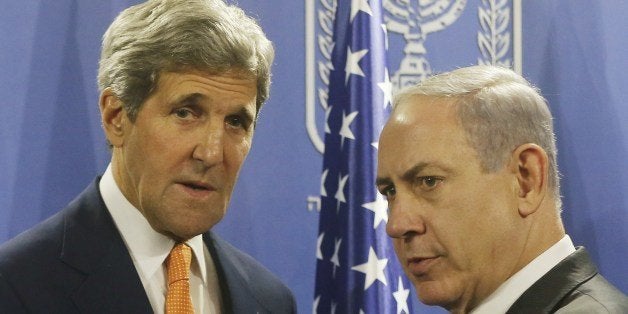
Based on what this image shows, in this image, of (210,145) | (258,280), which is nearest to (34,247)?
(210,145)

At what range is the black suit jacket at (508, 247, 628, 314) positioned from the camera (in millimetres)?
1804

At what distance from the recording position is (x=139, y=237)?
2.43 meters

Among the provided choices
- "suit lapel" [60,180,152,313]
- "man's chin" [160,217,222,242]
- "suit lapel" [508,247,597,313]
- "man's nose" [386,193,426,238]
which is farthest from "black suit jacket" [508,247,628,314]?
"suit lapel" [60,180,152,313]

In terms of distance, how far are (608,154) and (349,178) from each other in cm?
123

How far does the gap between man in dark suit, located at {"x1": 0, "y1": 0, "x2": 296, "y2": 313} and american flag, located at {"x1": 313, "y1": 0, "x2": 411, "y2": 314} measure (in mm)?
880

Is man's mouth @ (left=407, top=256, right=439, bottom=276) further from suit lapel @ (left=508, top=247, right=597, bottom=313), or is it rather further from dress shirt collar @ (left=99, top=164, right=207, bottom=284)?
dress shirt collar @ (left=99, top=164, right=207, bottom=284)

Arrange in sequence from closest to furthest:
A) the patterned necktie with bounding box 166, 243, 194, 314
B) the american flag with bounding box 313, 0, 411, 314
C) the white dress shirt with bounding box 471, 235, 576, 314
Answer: the white dress shirt with bounding box 471, 235, 576, 314, the patterned necktie with bounding box 166, 243, 194, 314, the american flag with bounding box 313, 0, 411, 314

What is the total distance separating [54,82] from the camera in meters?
3.37

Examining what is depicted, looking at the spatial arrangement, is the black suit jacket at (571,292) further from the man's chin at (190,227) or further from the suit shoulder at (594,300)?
the man's chin at (190,227)

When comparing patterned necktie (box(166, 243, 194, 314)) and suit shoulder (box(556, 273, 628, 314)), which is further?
patterned necktie (box(166, 243, 194, 314))

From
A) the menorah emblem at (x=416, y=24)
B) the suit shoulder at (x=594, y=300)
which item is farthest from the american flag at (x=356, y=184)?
the suit shoulder at (x=594, y=300)

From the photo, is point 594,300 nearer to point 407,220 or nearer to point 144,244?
point 407,220

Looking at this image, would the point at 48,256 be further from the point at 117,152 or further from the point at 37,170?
the point at 37,170

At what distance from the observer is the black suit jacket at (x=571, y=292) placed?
5.92ft
